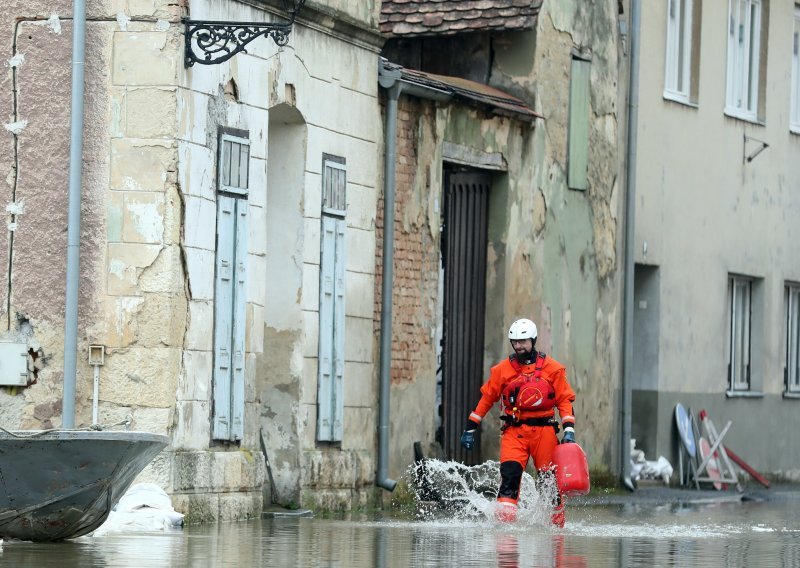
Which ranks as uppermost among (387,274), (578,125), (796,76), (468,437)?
(796,76)

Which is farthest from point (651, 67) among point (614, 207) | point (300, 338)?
point (300, 338)

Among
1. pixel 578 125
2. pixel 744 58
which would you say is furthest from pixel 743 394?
pixel 578 125

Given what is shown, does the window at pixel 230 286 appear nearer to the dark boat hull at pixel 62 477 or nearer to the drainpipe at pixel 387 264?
the drainpipe at pixel 387 264

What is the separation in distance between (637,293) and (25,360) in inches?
450

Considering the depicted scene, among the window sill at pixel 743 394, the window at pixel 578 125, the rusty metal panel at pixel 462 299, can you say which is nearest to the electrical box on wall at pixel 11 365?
the rusty metal panel at pixel 462 299

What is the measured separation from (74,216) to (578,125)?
8.76 metres

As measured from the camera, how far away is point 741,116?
88.8 ft

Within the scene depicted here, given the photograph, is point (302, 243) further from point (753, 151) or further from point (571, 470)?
point (753, 151)

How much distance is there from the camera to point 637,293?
989 inches

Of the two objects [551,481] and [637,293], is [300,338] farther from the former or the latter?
[637,293]

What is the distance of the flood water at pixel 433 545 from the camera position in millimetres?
11703

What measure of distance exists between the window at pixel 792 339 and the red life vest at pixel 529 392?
12.5 meters

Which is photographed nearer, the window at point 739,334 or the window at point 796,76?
the window at point 739,334

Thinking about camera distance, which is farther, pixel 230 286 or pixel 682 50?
pixel 682 50
